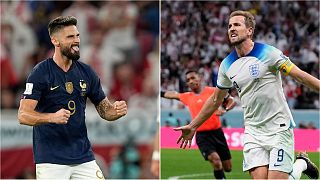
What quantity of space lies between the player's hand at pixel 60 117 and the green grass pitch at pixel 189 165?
8.06m

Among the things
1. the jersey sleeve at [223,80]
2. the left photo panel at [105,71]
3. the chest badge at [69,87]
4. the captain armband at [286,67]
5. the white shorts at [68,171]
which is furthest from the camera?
the left photo panel at [105,71]

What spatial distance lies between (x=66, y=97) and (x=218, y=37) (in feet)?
60.5

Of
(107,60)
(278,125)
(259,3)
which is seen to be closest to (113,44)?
(107,60)

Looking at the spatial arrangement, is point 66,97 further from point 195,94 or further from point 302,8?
point 302,8

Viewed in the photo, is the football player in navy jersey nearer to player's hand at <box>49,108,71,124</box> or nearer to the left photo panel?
player's hand at <box>49,108,71,124</box>

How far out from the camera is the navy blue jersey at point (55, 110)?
20.1 ft

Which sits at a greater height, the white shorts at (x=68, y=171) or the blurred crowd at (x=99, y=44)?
the blurred crowd at (x=99, y=44)

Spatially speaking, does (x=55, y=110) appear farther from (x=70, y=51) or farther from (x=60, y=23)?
(x=60, y=23)

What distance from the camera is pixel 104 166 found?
1339cm

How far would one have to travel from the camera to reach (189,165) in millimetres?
15812

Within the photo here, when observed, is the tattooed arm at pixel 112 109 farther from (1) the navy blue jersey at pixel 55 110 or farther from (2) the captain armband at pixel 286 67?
(2) the captain armband at pixel 286 67

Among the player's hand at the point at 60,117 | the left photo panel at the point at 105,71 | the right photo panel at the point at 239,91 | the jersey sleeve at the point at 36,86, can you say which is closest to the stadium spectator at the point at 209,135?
the right photo panel at the point at 239,91

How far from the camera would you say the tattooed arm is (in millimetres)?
6391

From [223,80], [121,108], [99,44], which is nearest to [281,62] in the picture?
[223,80]
